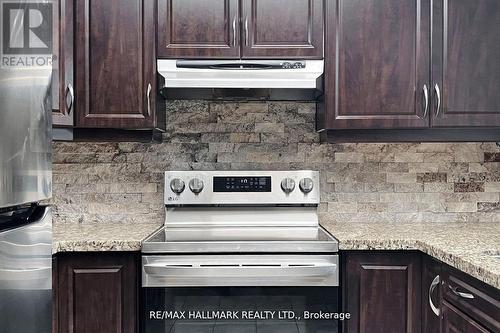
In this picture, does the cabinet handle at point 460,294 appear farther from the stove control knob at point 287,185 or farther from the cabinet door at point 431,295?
the stove control knob at point 287,185

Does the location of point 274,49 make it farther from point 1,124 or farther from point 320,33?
point 1,124

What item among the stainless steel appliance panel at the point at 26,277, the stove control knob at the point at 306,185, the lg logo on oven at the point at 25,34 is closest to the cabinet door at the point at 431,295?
the stove control knob at the point at 306,185

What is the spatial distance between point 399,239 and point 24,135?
1.42 metres

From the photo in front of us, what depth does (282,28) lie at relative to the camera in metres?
2.12

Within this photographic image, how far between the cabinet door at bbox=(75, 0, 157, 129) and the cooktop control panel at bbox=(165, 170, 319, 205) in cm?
37

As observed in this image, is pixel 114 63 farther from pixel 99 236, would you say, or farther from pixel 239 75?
pixel 99 236

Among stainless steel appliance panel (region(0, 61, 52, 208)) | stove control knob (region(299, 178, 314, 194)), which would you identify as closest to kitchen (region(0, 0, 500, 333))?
stove control knob (region(299, 178, 314, 194))

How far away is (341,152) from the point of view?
8.05ft

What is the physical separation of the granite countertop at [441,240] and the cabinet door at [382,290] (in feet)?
0.17

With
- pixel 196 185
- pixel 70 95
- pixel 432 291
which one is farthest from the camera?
pixel 196 185

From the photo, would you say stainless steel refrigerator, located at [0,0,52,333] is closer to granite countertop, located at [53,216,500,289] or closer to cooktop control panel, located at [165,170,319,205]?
granite countertop, located at [53,216,500,289]

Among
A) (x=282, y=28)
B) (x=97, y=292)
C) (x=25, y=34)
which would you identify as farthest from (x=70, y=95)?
(x=25, y=34)

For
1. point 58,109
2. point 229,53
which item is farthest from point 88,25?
point 229,53

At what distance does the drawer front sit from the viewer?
4.34 ft
